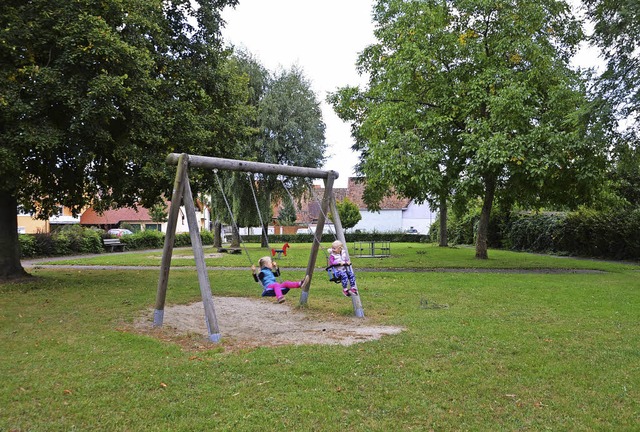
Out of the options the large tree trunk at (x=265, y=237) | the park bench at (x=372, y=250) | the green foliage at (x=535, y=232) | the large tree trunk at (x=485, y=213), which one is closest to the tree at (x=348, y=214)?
the large tree trunk at (x=265, y=237)

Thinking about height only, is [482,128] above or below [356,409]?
above

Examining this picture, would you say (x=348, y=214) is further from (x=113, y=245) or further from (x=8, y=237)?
(x=8, y=237)

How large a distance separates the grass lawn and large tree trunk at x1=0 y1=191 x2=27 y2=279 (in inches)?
203

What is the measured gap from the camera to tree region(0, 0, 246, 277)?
1118 cm

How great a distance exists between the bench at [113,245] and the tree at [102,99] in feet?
54.2

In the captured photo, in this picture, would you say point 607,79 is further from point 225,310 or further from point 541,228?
point 541,228

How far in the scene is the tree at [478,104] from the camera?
16984mm

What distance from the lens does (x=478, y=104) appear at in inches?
717

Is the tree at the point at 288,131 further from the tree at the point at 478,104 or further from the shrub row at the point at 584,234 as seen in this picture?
the shrub row at the point at 584,234

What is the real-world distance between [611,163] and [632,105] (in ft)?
19.0

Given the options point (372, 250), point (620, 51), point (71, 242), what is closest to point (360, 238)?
point (372, 250)

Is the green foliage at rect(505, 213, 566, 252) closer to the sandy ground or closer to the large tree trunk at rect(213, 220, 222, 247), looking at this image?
the large tree trunk at rect(213, 220, 222, 247)

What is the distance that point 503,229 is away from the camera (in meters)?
33.6

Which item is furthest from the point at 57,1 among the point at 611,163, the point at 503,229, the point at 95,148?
the point at 503,229
